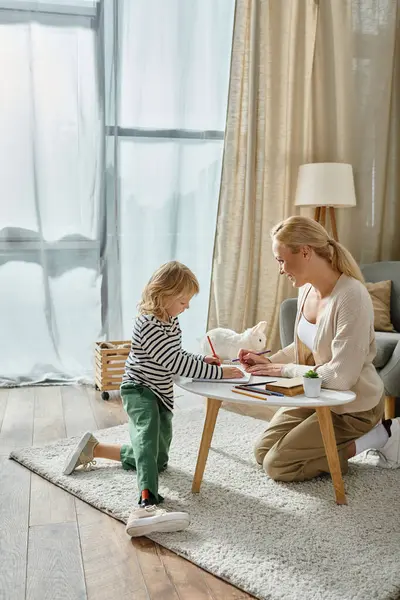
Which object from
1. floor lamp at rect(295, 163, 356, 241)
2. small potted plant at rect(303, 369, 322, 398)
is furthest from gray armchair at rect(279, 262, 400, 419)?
small potted plant at rect(303, 369, 322, 398)

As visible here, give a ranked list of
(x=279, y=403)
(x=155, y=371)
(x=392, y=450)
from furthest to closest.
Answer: (x=392, y=450)
(x=155, y=371)
(x=279, y=403)

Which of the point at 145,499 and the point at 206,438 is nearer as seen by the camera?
the point at 145,499

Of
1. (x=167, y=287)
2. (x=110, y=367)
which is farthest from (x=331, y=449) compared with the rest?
(x=110, y=367)

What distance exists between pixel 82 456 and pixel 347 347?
41.0 inches

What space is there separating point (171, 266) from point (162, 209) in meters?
1.82

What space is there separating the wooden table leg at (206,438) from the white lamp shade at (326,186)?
199 centimetres

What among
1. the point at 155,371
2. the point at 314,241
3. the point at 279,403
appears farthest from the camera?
the point at 155,371

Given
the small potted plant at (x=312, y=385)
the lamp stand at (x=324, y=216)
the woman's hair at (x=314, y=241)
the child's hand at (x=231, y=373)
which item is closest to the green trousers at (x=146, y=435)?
the child's hand at (x=231, y=373)

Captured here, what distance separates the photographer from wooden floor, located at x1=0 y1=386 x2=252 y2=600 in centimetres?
178

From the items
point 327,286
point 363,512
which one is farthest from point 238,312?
point 363,512

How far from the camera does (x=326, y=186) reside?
4016mm

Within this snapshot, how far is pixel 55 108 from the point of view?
13.0 feet

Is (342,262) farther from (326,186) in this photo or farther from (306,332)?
(326,186)

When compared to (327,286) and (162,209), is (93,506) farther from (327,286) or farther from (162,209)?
(162,209)
